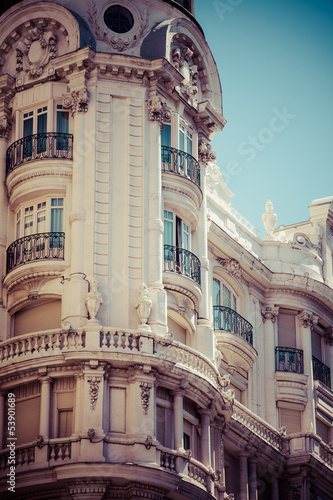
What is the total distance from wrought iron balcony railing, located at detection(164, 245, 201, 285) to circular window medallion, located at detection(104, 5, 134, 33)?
765 centimetres

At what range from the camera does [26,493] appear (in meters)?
41.8

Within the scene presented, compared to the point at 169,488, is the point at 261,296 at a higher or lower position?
higher

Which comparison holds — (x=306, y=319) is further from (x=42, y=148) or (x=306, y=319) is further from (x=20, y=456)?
(x=20, y=456)

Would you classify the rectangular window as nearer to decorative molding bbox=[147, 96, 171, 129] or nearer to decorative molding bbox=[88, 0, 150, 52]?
A: decorative molding bbox=[147, 96, 171, 129]

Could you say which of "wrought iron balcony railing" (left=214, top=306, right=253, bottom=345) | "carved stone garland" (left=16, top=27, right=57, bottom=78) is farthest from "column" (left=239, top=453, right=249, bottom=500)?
"carved stone garland" (left=16, top=27, right=57, bottom=78)

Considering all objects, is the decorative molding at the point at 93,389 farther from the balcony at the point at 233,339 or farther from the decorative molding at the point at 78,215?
the balcony at the point at 233,339

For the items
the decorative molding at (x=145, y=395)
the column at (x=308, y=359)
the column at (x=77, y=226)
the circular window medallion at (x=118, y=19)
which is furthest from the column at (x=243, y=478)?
the circular window medallion at (x=118, y=19)

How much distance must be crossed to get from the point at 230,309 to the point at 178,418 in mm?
9692

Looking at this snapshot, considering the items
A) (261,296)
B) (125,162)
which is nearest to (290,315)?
(261,296)

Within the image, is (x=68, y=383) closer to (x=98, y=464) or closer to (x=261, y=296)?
(x=98, y=464)

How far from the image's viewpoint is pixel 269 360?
2154 inches

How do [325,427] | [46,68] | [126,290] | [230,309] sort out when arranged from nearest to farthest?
1. [126,290]
2. [46,68]
3. [230,309]
4. [325,427]

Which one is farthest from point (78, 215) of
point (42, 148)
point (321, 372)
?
point (321, 372)

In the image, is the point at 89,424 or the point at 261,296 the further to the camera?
the point at 261,296
